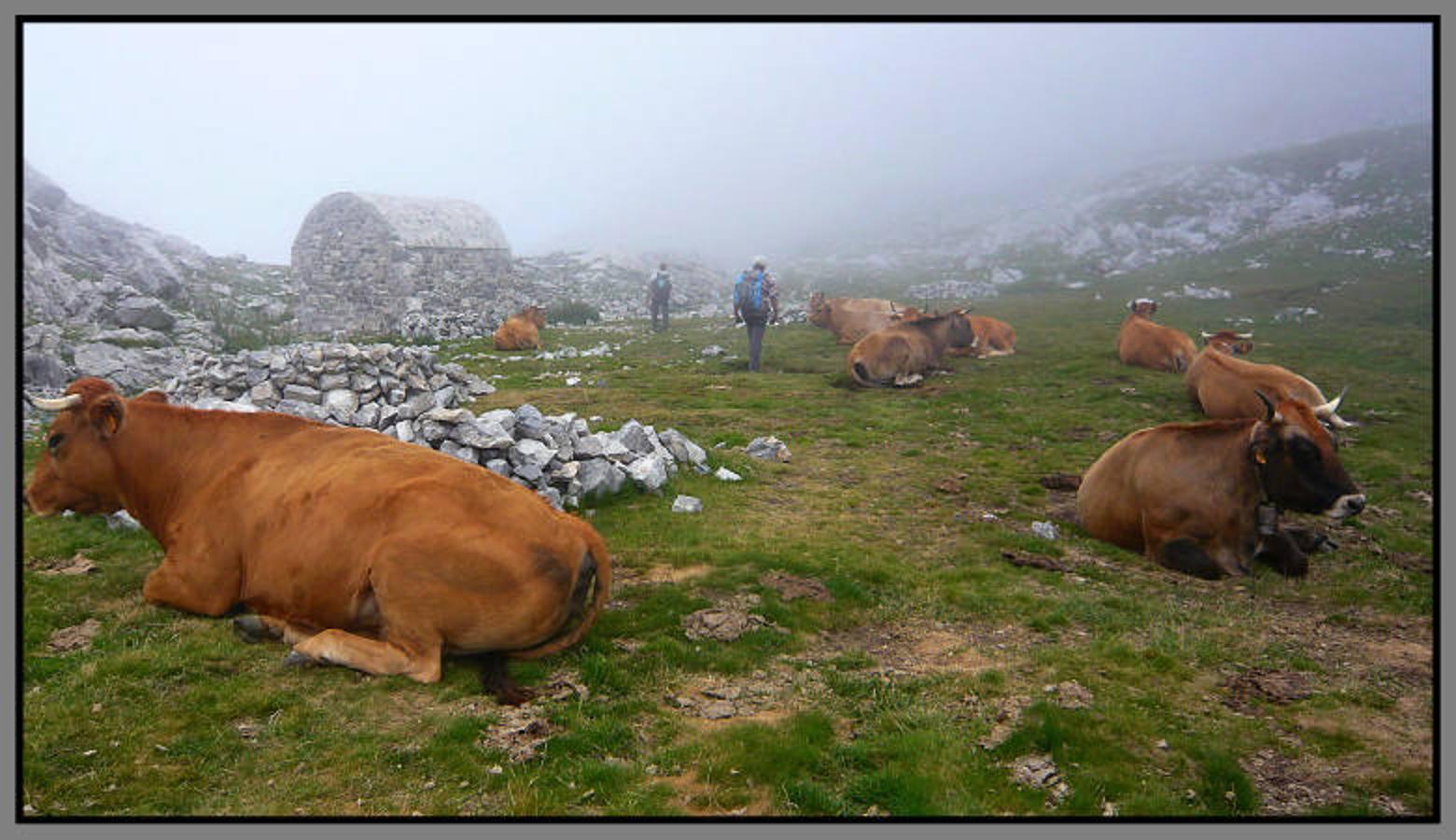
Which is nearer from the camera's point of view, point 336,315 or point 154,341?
point 154,341

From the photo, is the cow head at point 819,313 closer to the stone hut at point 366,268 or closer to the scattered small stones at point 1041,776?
the stone hut at point 366,268

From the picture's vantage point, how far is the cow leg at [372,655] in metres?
5.27

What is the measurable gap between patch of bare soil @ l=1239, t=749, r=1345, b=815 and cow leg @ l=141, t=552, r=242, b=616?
22.9 ft

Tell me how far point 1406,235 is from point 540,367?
161ft

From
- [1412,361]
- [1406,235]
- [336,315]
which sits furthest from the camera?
[1406,235]

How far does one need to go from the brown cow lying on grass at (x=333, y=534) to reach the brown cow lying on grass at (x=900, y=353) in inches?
554

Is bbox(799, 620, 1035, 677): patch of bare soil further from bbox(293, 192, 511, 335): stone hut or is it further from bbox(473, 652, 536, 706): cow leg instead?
bbox(293, 192, 511, 335): stone hut

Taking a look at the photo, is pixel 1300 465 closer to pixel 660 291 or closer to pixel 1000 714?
pixel 1000 714

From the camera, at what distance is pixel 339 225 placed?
Answer: 3091cm

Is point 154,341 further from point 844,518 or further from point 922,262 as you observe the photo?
point 922,262

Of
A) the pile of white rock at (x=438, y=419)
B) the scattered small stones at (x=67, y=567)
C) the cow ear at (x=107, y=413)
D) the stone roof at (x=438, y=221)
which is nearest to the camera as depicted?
the cow ear at (x=107, y=413)

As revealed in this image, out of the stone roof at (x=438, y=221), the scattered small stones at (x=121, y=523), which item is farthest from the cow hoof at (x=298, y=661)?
the stone roof at (x=438, y=221)

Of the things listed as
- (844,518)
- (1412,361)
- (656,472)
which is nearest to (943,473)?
(844,518)

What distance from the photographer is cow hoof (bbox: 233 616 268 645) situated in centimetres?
577
